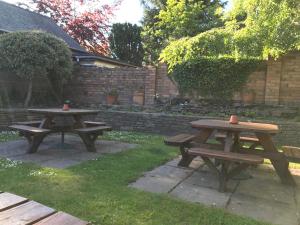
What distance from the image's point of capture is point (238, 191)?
3891 mm

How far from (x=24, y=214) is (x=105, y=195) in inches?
78.0

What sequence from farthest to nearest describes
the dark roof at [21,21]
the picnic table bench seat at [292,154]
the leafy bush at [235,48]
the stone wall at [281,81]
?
the dark roof at [21,21]
the stone wall at [281,81]
the leafy bush at [235,48]
the picnic table bench seat at [292,154]

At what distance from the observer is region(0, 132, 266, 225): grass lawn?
2928 millimetres

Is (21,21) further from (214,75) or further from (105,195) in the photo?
(105,195)

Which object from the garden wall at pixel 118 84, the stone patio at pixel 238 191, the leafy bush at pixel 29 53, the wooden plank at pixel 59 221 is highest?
the leafy bush at pixel 29 53

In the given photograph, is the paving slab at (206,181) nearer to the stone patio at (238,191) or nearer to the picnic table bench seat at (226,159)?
the stone patio at (238,191)

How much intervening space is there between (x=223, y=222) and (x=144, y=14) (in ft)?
63.8

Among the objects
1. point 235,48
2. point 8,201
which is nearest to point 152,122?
point 235,48

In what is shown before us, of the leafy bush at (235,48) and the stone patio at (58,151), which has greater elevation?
the leafy bush at (235,48)

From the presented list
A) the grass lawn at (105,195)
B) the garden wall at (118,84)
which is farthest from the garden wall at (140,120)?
the grass lawn at (105,195)

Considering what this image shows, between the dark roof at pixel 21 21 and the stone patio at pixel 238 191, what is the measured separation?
9.60 meters

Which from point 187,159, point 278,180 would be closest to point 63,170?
point 187,159

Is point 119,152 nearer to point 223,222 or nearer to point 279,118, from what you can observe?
point 223,222

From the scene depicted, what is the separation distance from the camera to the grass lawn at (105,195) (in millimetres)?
2928
